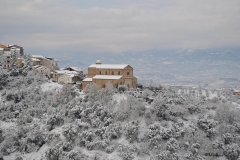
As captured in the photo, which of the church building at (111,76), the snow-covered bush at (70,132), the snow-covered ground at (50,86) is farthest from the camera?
the snow-covered ground at (50,86)

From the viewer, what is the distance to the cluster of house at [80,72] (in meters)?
58.4

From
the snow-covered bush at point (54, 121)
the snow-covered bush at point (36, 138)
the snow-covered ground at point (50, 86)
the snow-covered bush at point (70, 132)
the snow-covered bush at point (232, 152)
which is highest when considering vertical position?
the snow-covered ground at point (50, 86)

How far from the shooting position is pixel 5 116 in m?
50.1

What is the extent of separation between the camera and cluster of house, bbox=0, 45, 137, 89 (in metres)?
58.4

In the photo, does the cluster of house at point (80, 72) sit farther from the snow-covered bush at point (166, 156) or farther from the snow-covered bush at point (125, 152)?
the snow-covered bush at point (166, 156)

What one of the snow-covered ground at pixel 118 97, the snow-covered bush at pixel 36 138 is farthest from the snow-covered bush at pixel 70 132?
the snow-covered ground at pixel 118 97

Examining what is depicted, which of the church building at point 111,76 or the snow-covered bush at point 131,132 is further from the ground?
the church building at point 111,76

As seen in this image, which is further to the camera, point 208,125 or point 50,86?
point 50,86

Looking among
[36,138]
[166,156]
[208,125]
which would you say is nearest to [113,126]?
[166,156]

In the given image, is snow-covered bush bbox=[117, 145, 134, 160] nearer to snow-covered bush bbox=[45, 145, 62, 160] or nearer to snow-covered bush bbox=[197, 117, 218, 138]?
snow-covered bush bbox=[45, 145, 62, 160]

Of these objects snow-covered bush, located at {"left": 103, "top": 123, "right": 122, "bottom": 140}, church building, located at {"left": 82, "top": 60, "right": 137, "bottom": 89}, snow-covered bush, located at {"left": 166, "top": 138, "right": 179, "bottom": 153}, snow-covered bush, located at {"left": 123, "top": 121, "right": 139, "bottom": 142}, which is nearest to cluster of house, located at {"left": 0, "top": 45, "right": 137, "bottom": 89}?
church building, located at {"left": 82, "top": 60, "right": 137, "bottom": 89}

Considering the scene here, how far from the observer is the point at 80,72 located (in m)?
69.8

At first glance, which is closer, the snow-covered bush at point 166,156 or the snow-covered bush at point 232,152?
the snow-covered bush at point 166,156

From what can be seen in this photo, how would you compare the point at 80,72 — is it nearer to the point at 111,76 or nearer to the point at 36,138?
the point at 111,76
